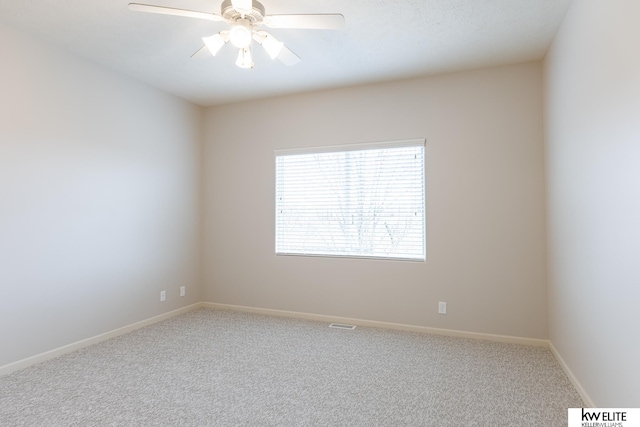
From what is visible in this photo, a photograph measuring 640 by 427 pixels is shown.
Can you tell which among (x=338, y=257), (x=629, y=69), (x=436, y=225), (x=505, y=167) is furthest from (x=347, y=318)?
(x=629, y=69)

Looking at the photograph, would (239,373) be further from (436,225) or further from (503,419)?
(436,225)

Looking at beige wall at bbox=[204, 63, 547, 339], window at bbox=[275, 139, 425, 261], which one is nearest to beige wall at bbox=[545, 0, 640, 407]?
beige wall at bbox=[204, 63, 547, 339]

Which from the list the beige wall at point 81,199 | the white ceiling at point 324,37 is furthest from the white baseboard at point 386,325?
the white ceiling at point 324,37

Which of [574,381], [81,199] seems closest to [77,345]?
[81,199]

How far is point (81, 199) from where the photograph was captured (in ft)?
10.9

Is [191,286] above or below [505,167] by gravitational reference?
below

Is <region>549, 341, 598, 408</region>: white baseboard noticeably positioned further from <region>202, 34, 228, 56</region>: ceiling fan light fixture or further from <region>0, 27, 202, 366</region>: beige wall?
<region>0, 27, 202, 366</region>: beige wall

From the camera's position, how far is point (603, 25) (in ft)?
6.53

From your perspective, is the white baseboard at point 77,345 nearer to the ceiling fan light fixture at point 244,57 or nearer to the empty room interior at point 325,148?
the empty room interior at point 325,148

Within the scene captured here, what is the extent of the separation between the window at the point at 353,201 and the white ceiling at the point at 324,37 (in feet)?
2.85

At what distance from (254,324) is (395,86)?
3.10 m

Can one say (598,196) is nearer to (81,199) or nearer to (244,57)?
(244,57)

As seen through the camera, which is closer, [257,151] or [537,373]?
[537,373]

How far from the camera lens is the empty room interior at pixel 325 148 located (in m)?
2.20
